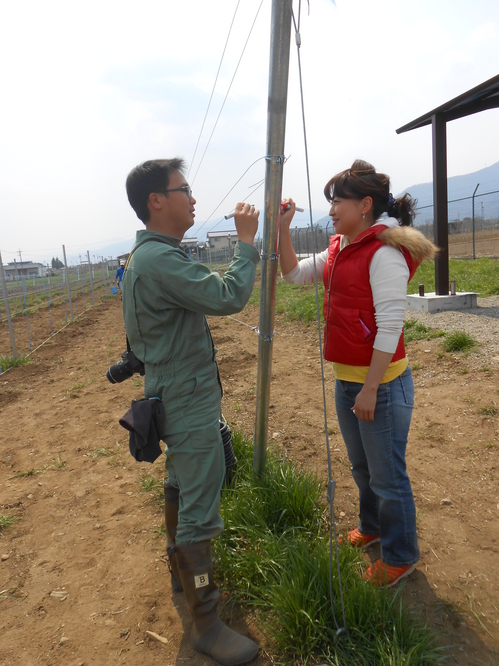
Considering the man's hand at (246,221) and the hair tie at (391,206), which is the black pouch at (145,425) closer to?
the man's hand at (246,221)

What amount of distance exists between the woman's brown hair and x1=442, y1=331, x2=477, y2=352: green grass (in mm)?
3370

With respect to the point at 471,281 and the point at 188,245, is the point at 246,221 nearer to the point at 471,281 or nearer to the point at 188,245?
the point at 188,245

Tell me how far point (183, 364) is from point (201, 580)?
0.82m

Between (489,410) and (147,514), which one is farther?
(489,410)

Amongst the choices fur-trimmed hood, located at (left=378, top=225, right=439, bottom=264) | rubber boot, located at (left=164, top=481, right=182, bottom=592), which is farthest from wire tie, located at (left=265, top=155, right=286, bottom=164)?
rubber boot, located at (left=164, top=481, right=182, bottom=592)

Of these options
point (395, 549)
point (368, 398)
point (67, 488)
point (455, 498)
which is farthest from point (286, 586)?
point (67, 488)

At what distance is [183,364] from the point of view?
1722mm

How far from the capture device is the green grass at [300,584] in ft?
5.18

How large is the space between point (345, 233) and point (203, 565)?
55.7 inches

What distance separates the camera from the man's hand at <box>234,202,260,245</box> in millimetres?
1693

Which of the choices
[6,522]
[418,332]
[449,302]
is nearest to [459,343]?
[418,332]

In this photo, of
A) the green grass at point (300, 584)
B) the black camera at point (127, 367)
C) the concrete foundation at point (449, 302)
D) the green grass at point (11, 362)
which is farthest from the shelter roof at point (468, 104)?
the green grass at point (11, 362)

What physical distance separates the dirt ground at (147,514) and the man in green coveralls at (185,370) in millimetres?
254

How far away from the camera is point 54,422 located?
15.3 feet
